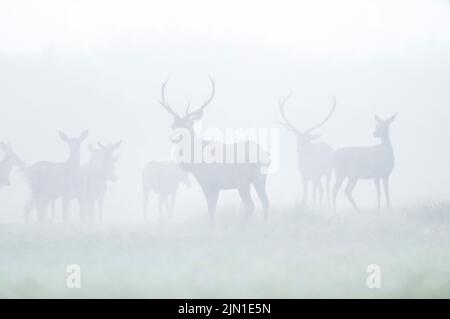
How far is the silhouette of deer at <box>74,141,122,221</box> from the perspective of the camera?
4.79 meters

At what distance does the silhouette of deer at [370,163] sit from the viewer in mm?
4758

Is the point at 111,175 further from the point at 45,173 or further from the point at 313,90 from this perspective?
the point at 313,90

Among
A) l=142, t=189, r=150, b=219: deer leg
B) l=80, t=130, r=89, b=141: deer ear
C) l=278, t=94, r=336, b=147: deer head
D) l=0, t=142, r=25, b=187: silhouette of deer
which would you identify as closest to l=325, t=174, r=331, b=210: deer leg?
l=278, t=94, r=336, b=147: deer head

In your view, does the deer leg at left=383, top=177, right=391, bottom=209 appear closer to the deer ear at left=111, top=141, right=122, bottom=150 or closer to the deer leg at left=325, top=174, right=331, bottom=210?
the deer leg at left=325, top=174, right=331, bottom=210

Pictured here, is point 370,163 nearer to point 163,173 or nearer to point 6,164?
point 163,173

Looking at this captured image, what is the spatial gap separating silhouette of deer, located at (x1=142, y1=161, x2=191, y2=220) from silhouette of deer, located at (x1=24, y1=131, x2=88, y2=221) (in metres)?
0.57

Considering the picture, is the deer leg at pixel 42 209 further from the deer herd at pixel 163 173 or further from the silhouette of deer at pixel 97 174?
the silhouette of deer at pixel 97 174

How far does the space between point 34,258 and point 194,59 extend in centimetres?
211

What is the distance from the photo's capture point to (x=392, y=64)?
16.7 feet

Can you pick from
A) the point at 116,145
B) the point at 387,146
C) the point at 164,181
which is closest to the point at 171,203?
the point at 164,181

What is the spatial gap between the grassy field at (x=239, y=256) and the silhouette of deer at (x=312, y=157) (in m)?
0.40

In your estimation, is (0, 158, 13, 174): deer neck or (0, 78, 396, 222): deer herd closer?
(0, 78, 396, 222): deer herd

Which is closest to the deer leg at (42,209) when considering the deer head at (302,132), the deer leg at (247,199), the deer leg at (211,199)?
the deer leg at (211,199)
